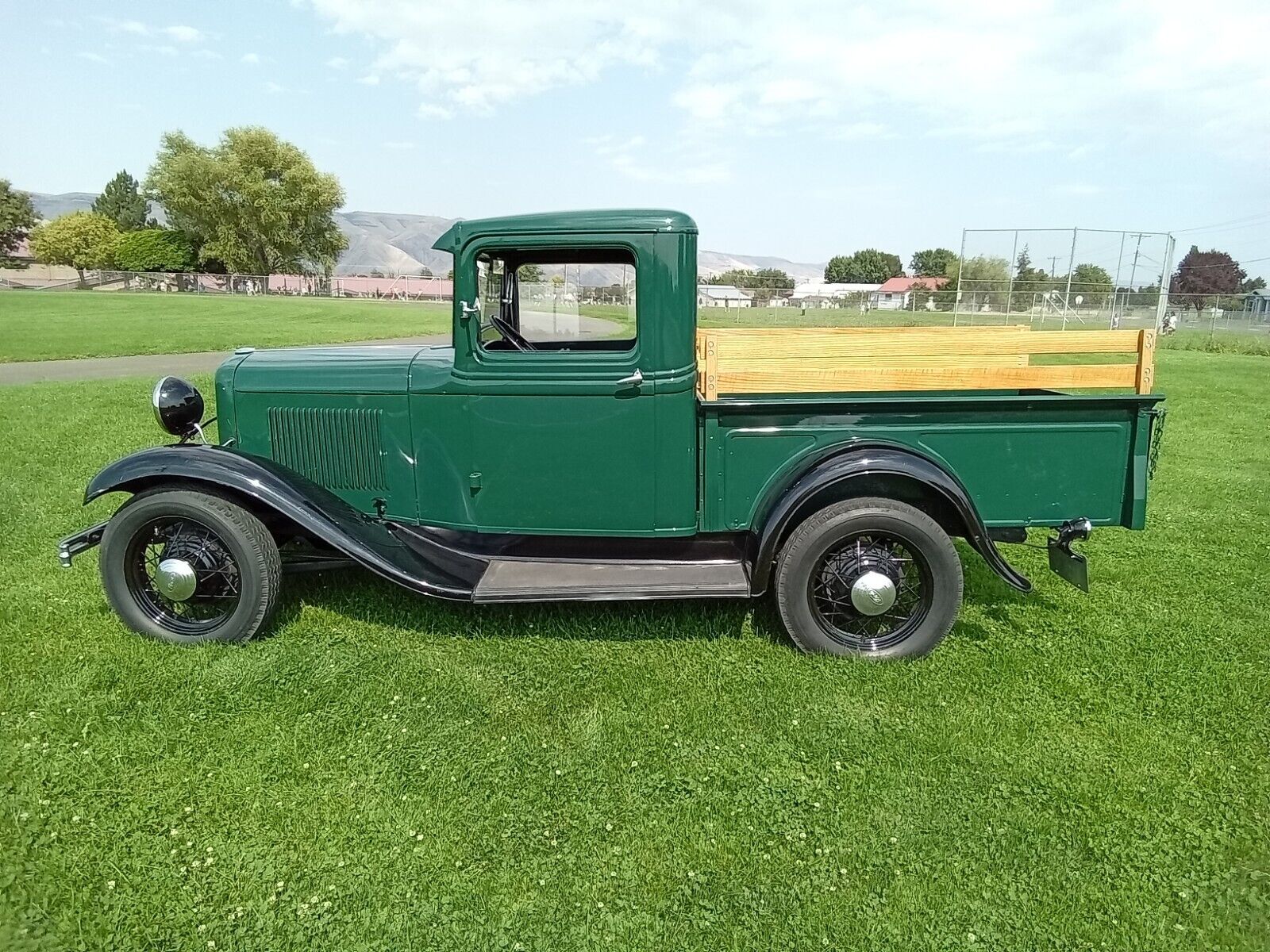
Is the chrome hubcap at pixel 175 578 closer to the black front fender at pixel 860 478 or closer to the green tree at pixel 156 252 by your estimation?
the black front fender at pixel 860 478

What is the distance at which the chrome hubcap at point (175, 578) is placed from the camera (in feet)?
12.0

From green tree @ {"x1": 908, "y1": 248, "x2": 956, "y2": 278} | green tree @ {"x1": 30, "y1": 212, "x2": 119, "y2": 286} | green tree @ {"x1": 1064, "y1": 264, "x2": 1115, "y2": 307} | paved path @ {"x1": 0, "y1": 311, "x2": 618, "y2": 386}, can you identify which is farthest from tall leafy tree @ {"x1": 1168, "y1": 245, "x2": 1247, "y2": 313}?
green tree @ {"x1": 30, "y1": 212, "x2": 119, "y2": 286}

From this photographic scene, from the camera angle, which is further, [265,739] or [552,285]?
[552,285]

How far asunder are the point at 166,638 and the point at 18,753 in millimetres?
872

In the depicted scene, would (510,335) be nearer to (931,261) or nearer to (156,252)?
(156,252)

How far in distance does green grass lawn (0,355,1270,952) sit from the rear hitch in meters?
0.45

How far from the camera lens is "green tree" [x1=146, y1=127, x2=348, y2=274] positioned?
188 ft

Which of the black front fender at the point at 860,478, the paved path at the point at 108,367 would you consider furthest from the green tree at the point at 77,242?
the black front fender at the point at 860,478

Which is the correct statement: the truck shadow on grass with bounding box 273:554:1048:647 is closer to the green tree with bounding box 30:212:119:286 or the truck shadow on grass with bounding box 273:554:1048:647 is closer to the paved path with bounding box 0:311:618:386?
the paved path with bounding box 0:311:618:386

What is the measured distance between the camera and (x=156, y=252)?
6119 cm

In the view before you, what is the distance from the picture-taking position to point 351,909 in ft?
7.68

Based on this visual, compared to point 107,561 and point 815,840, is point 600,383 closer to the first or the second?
point 815,840

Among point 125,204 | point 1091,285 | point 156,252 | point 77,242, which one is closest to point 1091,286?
point 1091,285

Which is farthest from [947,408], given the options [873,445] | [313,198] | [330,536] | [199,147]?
[199,147]
